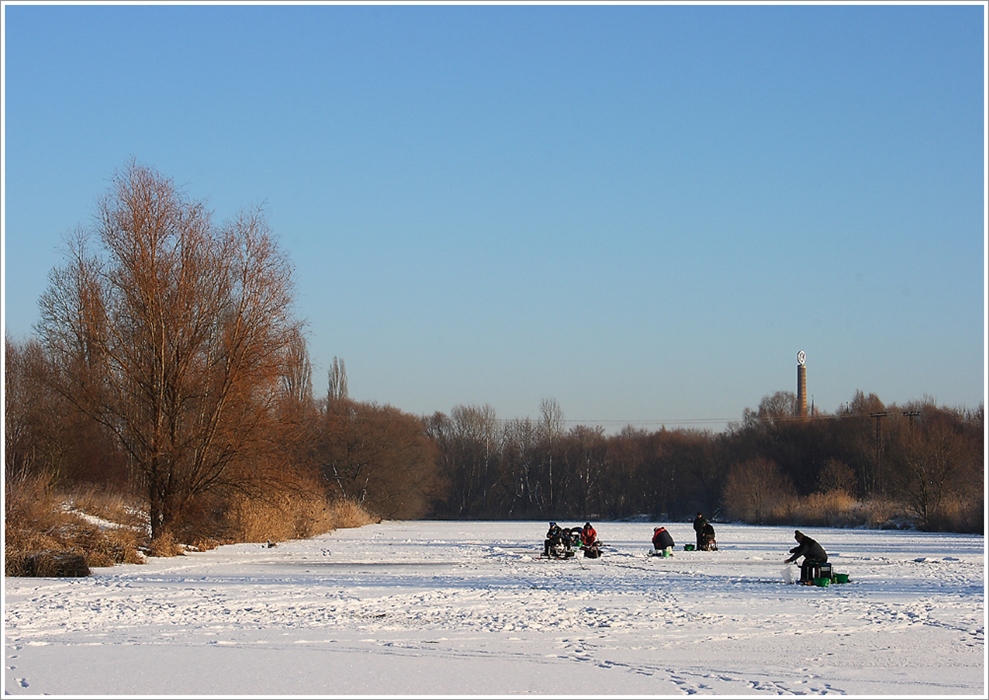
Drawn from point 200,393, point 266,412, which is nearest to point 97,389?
point 200,393

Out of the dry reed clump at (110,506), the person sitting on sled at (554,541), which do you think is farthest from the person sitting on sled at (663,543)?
the dry reed clump at (110,506)

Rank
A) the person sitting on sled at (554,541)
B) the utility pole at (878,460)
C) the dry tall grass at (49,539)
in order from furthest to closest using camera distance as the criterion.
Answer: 1. the utility pole at (878,460)
2. the person sitting on sled at (554,541)
3. the dry tall grass at (49,539)

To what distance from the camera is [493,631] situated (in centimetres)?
1332

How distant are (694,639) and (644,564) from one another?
510 inches

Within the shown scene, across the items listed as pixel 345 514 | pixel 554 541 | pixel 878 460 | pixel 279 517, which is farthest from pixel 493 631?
pixel 878 460

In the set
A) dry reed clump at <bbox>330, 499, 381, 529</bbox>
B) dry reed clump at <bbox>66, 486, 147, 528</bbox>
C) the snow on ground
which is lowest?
dry reed clump at <bbox>330, 499, 381, 529</bbox>

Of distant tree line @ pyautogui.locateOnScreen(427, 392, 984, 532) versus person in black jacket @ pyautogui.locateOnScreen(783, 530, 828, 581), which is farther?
distant tree line @ pyautogui.locateOnScreen(427, 392, 984, 532)

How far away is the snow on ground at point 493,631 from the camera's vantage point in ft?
33.1

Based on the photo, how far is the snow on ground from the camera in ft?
33.1

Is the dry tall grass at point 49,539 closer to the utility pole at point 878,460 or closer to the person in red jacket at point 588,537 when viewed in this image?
the person in red jacket at point 588,537

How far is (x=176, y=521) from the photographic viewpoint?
3203 centimetres

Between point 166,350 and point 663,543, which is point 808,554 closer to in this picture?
point 663,543

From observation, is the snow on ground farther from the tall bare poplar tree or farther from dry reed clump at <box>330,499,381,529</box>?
dry reed clump at <box>330,499,381,529</box>

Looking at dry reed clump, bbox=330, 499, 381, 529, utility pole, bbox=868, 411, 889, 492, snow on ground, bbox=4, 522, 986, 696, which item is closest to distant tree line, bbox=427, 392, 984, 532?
utility pole, bbox=868, 411, 889, 492
